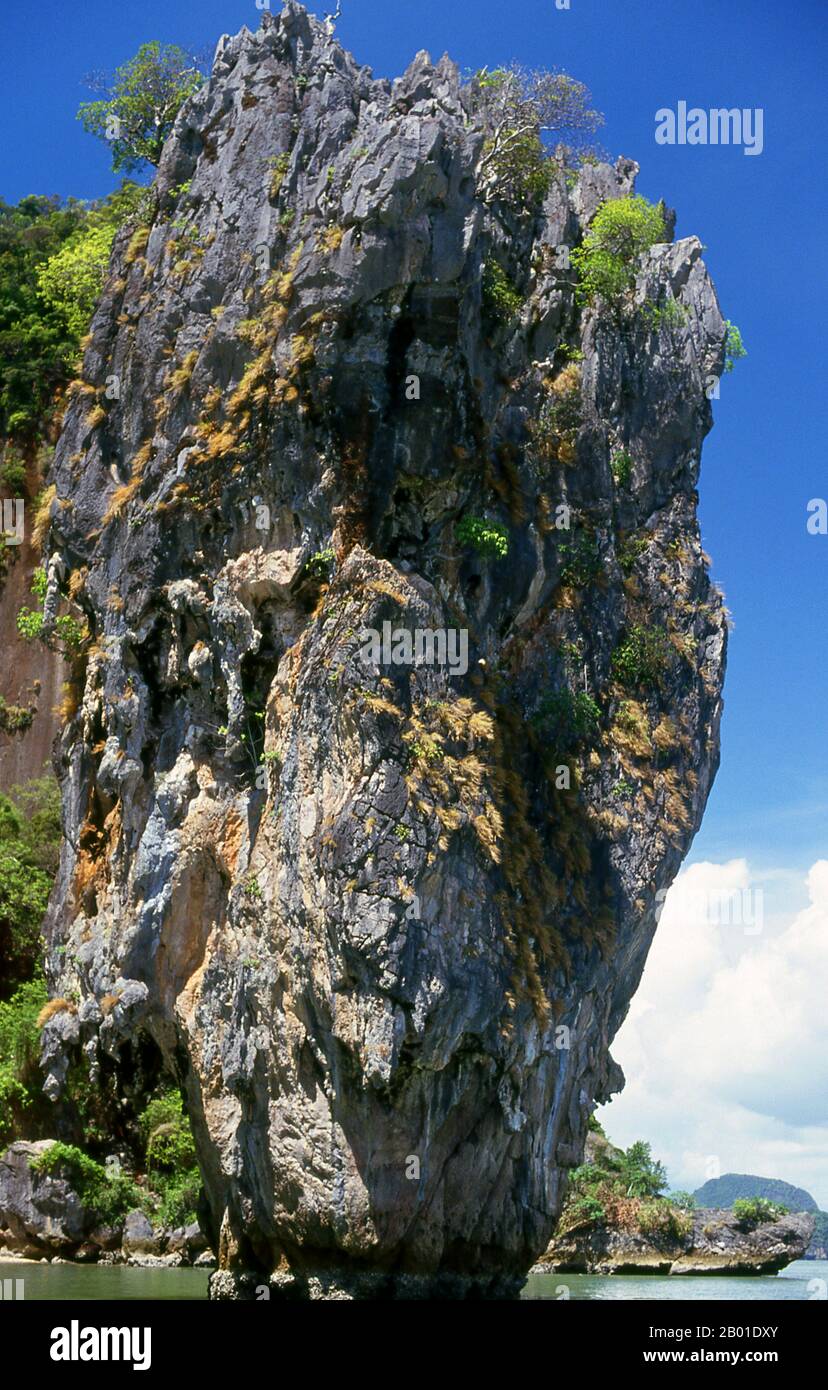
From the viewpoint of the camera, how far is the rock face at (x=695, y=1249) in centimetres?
4328

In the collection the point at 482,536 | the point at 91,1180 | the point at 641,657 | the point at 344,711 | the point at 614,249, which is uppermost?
the point at 614,249

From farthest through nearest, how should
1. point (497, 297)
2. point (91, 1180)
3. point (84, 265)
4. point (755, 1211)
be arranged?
point (755, 1211), point (84, 265), point (91, 1180), point (497, 297)

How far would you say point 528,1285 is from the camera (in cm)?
3209

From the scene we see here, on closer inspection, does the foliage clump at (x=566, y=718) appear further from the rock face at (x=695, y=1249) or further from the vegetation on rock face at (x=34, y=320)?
the rock face at (x=695, y=1249)

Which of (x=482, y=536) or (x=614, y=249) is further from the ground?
(x=614, y=249)

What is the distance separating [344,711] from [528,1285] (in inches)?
736

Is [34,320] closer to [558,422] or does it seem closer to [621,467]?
[621,467]

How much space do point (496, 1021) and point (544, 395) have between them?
1166 centimetres

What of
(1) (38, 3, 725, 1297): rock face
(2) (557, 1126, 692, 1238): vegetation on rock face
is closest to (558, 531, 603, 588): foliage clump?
(1) (38, 3, 725, 1297): rock face

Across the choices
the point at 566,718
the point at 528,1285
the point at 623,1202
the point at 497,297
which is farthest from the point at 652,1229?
the point at 497,297

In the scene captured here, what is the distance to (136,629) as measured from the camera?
22312 mm

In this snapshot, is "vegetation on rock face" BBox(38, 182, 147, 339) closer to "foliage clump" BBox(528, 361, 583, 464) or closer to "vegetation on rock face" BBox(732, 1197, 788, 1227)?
"foliage clump" BBox(528, 361, 583, 464)
